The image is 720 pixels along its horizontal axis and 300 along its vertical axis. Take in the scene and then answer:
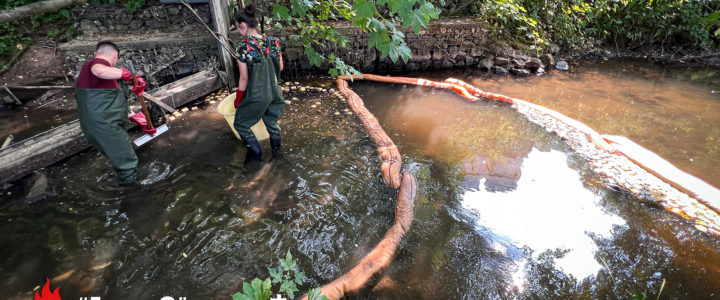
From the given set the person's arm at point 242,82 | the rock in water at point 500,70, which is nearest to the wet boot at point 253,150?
the person's arm at point 242,82

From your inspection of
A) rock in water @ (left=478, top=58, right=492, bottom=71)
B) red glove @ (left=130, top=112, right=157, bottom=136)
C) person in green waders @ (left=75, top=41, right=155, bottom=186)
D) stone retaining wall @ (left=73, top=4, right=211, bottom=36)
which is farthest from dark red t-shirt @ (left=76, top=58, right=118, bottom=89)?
rock in water @ (left=478, top=58, right=492, bottom=71)

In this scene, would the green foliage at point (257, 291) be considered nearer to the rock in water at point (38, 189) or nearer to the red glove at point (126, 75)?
the red glove at point (126, 75)

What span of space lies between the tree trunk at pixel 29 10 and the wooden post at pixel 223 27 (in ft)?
6.37

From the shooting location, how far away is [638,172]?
14.4 feet

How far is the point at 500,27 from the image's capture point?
27.4ft

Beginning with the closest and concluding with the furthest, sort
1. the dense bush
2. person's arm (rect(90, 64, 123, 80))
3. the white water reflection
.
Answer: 1. person's arm (rect(90, 64, 123, 80))
2. the white water reflection
3. the dense bush

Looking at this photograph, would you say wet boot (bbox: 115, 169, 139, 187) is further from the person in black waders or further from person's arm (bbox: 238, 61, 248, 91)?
person's arm (bbox: 238, 61, 248, 91)

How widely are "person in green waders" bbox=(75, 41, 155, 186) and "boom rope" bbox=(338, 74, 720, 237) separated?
2.75 m

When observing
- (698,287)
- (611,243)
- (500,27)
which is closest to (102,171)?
(611,243)

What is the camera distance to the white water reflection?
3.34 meters

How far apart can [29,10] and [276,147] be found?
2772 millimetres

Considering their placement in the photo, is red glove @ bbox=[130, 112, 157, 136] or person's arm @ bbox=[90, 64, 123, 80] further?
red glove @ bbox=[130, 112, 157, 136]

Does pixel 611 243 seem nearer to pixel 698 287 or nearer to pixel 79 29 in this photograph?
pixel 698 287

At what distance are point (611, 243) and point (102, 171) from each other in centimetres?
555
